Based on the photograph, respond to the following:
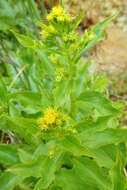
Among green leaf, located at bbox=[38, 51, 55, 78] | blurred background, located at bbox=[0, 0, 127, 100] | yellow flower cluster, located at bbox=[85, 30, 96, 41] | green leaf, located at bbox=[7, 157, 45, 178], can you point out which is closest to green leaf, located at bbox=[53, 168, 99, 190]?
green leaf, located at bbox=[7, 157, 45, 178]

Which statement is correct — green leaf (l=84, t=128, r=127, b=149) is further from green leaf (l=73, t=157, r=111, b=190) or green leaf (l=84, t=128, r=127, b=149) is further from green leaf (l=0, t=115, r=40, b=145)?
green leaf (l=0, t=115, r=40, b=145)

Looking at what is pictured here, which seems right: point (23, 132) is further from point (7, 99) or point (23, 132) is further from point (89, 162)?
point (89, 162)

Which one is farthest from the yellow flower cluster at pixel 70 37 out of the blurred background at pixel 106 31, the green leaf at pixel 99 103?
the blurred background at pixel 106 31

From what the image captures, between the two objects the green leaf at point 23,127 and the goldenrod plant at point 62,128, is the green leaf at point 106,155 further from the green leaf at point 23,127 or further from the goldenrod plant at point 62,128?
the green leaf at point 23,127

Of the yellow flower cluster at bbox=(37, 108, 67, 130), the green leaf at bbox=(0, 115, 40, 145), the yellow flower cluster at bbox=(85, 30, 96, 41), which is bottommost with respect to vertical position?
the green leaf at bbox=(0, 115, 40, 145)

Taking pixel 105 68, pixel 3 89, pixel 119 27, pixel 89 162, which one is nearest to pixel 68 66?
pixel 3 89

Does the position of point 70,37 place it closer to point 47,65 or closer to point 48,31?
point 48,31

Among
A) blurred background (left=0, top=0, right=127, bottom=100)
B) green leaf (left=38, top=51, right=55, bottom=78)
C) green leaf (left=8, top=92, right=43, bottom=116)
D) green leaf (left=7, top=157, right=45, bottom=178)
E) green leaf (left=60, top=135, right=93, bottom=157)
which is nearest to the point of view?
green leaf (left=60, top=135, right=93, bottom=157)

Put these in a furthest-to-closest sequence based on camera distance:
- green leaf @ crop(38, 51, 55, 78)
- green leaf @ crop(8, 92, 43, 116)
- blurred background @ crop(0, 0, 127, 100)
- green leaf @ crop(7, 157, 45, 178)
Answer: blurred background @ crop(0, 0, 127, 100) < green leaf @ crop(38, 51, 55, 78) < green leaf @ crop(8, 92, 43, 116) < green leaf @ crop(7, 157, 45, 178)

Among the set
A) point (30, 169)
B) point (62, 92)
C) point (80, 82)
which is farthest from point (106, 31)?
point (30, 169)
